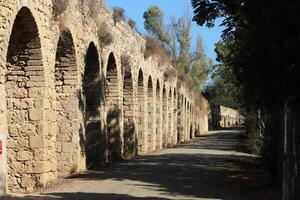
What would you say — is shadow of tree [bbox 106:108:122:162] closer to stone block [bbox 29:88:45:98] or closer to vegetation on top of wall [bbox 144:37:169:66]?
vegetation on top of wall [bbox 144:37:169:66]

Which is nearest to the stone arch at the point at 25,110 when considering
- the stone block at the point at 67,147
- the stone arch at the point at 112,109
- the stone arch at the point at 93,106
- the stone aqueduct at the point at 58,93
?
the stone aqueduct at the point at 58,93

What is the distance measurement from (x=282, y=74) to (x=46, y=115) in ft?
27.4

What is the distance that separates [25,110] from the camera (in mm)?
14883

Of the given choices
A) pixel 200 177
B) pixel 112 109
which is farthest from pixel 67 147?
pixel 112 109

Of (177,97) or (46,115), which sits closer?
(46,115)

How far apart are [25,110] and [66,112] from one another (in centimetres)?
325

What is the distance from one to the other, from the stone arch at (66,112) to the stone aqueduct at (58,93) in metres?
0.03

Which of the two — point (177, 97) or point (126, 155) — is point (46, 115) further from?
point (177, 97)

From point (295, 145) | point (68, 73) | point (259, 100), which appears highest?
point (68, 73)

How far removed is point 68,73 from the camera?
18.1 metres

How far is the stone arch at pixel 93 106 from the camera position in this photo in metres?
20.9

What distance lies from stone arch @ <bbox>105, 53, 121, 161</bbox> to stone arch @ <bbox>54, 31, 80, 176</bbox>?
226 inches

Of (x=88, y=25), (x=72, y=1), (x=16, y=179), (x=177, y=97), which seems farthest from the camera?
(x=177, y=97)

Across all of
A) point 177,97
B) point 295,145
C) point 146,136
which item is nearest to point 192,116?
point 177,97
